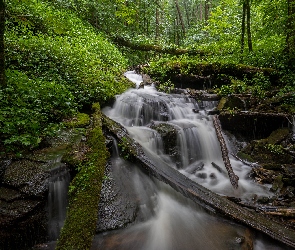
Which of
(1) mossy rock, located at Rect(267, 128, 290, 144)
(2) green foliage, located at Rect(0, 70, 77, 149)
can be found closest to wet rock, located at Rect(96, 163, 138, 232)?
(2) green foliage, located at Rect(0, 70, 77, 149)

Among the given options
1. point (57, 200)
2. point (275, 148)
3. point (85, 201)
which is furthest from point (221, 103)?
point (85, 201)

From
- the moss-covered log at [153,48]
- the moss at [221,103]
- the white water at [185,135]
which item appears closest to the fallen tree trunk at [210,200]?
the white water at [185,135]

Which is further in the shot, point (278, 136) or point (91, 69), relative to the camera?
point (91, 69)

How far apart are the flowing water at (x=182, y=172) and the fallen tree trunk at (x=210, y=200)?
135 millimetres

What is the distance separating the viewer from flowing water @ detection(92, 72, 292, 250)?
3936mm

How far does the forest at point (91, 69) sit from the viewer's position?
5.04 meters

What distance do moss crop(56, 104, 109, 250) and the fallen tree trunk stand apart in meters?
0.93

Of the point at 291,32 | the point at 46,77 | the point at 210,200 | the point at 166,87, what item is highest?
the point at 291,32

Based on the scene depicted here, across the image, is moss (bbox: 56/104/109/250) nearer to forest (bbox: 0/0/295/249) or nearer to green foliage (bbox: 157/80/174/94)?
forest (bbox: 0/0/295/249)

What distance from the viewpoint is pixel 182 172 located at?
22.0 feet

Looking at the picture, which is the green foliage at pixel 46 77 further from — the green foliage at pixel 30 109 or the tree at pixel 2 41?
the tree at pixel 2 41

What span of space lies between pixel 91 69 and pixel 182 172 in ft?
16.9

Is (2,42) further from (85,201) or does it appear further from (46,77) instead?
(85,201)

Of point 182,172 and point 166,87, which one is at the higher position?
point 166,87
